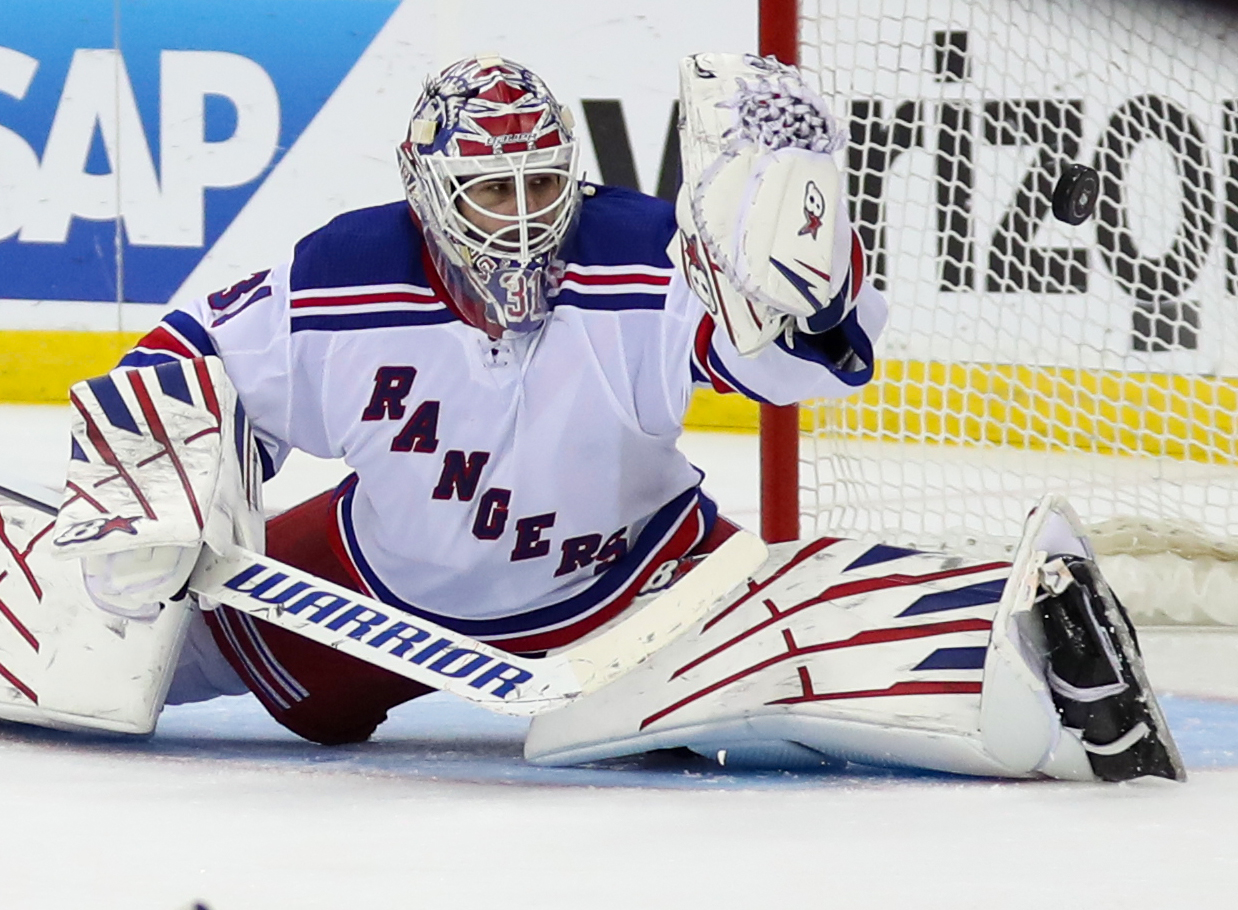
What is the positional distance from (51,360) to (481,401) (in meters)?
3.27

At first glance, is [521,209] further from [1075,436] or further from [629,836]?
[1075,436]

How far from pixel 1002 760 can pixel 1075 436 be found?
6.20 feet

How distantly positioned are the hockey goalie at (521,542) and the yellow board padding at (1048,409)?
1381mm

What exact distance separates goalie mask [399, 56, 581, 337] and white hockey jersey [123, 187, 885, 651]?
0.05 m

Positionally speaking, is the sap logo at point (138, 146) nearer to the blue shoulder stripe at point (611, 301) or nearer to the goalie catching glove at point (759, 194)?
the blue shoulder stripe at point (611, 301)

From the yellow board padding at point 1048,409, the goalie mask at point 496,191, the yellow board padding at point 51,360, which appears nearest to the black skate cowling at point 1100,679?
the goalie mask at point 496,191

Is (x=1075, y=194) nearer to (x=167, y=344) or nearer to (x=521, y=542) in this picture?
(x=521, y=542)

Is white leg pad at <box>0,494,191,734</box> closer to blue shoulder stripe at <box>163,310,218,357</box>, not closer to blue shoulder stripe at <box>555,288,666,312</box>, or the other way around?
blue shoulder stripe at <box>163,310,218,357</box>

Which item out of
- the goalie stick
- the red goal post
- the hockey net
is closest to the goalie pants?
the goalie stick

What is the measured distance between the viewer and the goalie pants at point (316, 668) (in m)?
2.44

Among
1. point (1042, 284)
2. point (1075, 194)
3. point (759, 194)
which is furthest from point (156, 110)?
point (759, 194)

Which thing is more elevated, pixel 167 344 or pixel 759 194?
pixel 759 194

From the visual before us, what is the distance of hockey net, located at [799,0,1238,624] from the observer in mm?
3535

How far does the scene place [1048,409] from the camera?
13.2 feet
